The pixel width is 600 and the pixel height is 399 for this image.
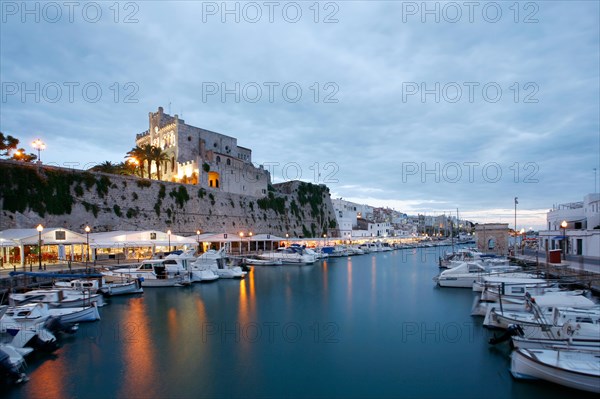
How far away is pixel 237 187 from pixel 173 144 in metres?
10.0

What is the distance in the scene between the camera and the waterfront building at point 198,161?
45.7 metres

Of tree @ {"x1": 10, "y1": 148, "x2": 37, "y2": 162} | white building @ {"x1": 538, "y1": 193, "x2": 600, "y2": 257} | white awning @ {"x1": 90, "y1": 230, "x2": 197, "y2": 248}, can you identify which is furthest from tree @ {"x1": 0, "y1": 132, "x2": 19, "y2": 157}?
white building @ {"x1": 538, "y1": 193, "x2": 600, "y2": 257}

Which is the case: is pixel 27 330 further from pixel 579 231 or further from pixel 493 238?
pixel 493 238

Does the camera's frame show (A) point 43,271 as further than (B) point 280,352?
Answer: Yes

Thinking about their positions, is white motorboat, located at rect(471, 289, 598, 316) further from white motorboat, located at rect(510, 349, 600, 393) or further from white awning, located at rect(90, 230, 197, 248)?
white awning, located at rect(90, 230, 197, 248)

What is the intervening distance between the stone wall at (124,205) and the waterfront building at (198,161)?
263cm

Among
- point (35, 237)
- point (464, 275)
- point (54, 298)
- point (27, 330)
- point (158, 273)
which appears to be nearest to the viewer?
point (27, 330)

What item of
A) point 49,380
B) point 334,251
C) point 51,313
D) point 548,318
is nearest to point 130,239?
point 51,313

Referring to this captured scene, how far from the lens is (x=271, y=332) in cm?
1384

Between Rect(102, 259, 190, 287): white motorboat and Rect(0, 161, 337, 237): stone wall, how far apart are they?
9.19 m

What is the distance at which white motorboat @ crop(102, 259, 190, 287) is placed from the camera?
22.7 metres

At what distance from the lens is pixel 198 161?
4488 centimetres

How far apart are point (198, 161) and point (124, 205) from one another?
512 inches

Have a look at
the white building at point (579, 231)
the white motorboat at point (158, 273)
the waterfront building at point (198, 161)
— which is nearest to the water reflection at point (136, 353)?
the white motorboat at point (158, 273)
